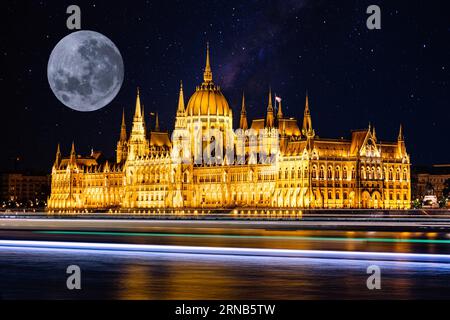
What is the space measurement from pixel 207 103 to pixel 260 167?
93.0 feet

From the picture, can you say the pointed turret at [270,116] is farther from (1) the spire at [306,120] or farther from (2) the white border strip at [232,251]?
(2) the white border strip at [232,251]

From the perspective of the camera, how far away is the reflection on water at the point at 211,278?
26.7 m

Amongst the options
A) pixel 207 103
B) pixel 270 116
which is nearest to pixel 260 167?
pixel 270 116

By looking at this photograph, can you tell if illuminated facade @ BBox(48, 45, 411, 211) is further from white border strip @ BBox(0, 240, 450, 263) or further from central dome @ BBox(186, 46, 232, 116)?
white border strip @ BBox(0, 240, 450, 263)

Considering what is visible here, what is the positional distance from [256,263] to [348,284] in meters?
7.37

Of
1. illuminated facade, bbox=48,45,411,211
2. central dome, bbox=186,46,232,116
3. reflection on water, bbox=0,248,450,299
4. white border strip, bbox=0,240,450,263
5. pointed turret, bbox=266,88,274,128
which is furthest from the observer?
central dome, bbox=186,46,232,116

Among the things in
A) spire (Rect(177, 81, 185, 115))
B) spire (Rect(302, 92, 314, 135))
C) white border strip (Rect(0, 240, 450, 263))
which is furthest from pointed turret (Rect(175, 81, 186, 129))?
white border strip (Rect(0, 240, 450, 263))

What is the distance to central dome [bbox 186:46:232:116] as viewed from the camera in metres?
193

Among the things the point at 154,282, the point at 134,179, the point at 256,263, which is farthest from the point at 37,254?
the point at 134,179

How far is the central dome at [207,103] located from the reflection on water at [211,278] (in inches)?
6056

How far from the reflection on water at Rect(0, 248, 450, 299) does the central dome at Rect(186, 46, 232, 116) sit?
153811mm

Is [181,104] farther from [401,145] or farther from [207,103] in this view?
[401,145]

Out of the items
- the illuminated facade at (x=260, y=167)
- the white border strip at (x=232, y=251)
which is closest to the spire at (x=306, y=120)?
the illuminated facade at (x=260, y=167)
